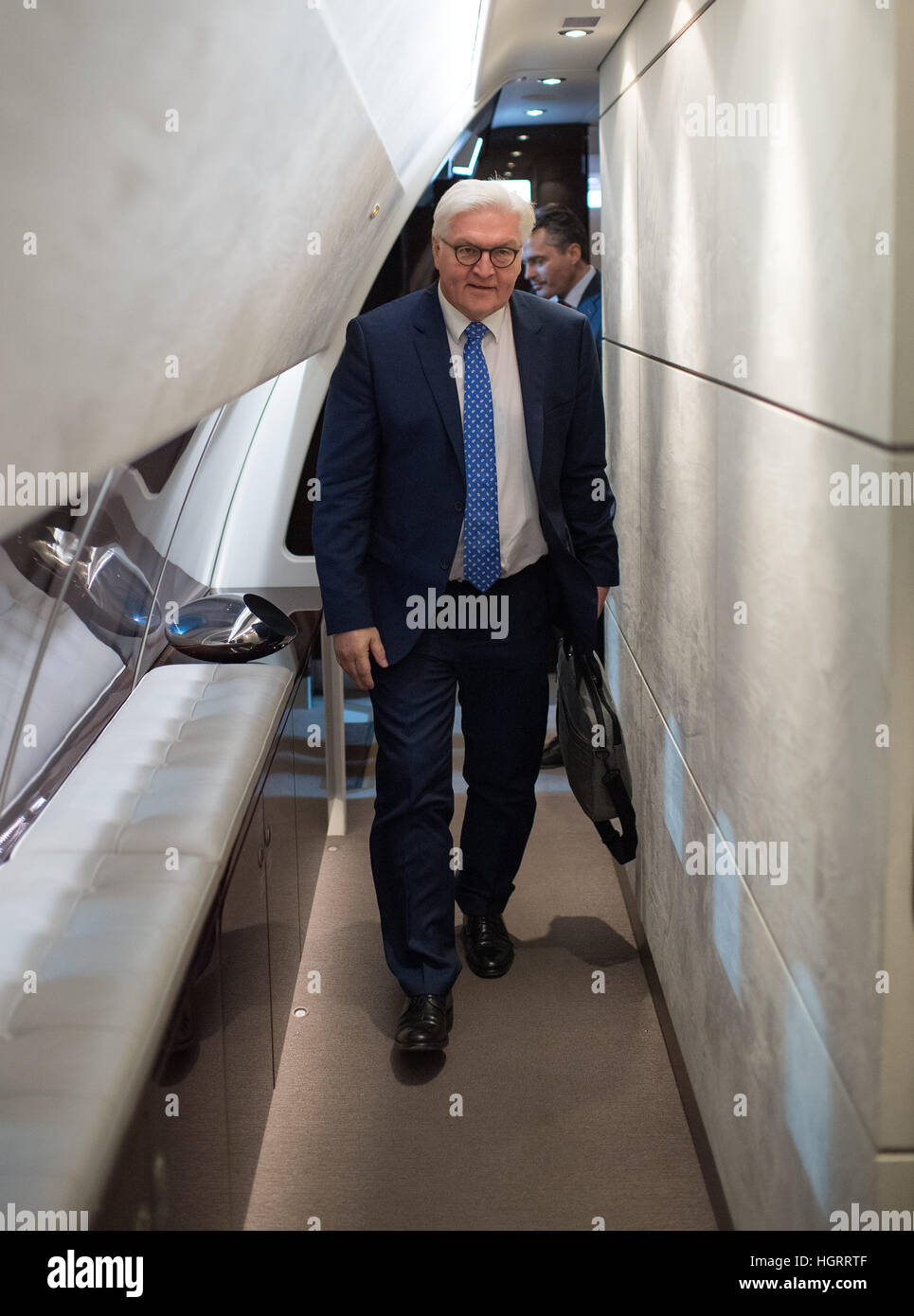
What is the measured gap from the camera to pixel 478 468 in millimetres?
2996

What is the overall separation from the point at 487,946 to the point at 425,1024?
0.48 metres

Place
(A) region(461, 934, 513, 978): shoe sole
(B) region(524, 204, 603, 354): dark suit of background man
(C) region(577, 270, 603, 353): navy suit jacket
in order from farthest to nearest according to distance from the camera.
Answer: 1. (B) region(524, 204, 603, 354): dark suit of background man
2. (C) region(577, 270, 603, 353): navy suit jacket
3. (A) region(461, 934, 513, 978): shoe sole

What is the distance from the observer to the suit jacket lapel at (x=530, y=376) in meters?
3.02

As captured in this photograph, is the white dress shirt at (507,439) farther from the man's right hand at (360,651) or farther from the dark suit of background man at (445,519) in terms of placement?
the man's right hand at (360,651)

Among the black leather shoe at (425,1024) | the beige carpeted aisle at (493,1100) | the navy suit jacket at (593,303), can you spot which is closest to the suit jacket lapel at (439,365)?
the black leather shoe at (425,1024)

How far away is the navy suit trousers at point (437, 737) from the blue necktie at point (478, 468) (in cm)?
9

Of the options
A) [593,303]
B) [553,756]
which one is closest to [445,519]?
[553,756]

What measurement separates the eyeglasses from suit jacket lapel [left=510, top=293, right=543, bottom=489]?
0.64 ft

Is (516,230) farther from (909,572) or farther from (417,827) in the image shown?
(909,572)

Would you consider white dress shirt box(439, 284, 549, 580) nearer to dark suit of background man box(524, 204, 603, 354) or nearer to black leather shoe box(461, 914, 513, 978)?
black leather shoe box(461, 914, 513, 978)

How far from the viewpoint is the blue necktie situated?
298 cm

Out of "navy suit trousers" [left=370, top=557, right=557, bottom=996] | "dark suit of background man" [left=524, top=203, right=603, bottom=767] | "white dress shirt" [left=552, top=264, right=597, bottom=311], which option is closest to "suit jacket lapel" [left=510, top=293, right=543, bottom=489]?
"navy suit trousers" [left=370, top=557, right=557, bottom=996]

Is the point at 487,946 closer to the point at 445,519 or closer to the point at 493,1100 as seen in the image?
the point at 493,1100

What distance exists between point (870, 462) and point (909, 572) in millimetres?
139
